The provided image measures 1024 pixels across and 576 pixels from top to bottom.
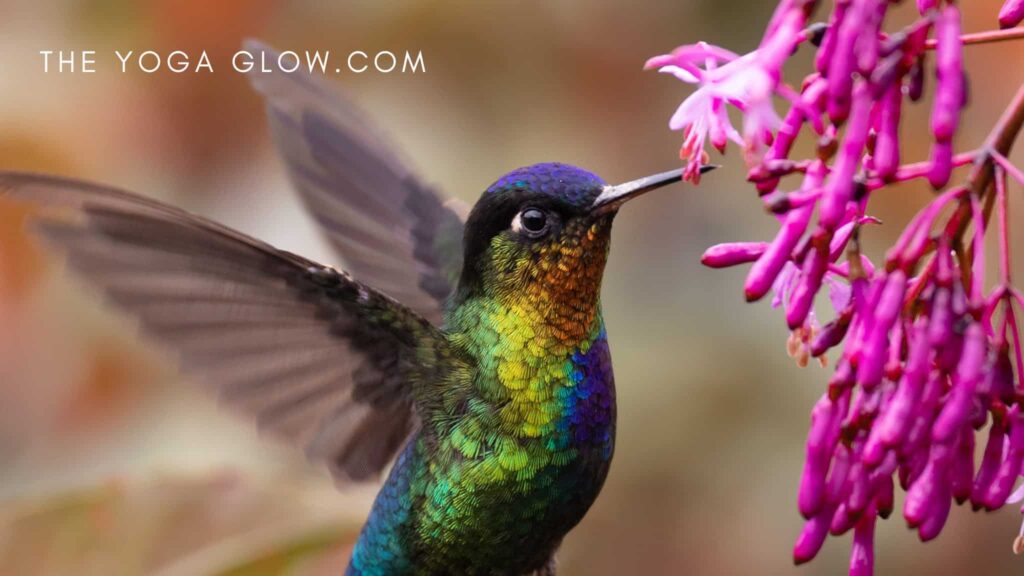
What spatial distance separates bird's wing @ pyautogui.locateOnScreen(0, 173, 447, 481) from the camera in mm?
1779

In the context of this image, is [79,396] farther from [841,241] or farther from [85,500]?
[841,241]

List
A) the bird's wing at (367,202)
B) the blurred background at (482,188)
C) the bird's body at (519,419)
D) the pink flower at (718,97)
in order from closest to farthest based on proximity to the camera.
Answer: the pink flower at (718,97), the bird's body at (519,419), the bird's wing at (367,202), the blurred background at (482,188)

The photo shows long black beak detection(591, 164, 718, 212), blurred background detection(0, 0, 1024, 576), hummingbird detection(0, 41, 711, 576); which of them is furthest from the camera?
blurred background detection(0, 0, 1024, 576)

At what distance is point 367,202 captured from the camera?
2.57 meters

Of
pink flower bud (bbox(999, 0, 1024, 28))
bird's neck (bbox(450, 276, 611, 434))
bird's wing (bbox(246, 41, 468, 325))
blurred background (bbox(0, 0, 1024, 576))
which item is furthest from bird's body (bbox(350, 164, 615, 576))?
pink flower bud (bbox(999, 0, 1024, 28))

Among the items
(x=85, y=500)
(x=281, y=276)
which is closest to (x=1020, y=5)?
(x=281, y=276)

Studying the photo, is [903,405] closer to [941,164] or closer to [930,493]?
[930,493]

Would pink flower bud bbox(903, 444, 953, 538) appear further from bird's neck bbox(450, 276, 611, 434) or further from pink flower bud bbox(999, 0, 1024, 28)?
bird's neck bbox(450, 276, 611, 434)

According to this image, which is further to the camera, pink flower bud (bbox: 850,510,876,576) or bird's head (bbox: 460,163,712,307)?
bird's head (bbox: 460,163,712,307)

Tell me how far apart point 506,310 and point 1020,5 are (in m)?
0.92

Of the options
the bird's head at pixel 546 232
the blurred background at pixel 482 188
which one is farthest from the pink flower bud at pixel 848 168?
the blurred background at pixel 482 188

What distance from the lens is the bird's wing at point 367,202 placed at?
253 cm

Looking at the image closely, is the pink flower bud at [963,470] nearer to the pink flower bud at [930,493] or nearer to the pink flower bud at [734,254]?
the pink flower bud at [930,493]

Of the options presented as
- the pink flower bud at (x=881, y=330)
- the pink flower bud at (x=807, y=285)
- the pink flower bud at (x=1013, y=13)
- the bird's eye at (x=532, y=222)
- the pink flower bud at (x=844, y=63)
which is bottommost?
the pink flower bud at (x=881, y=330)
